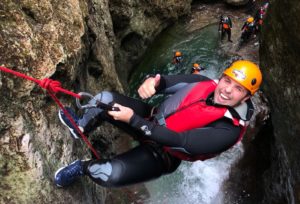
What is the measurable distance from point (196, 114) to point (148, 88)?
603mm

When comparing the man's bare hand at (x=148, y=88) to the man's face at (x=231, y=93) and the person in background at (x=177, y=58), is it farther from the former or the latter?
the person in background at (x=177, y=58)

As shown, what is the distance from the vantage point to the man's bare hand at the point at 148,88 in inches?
148

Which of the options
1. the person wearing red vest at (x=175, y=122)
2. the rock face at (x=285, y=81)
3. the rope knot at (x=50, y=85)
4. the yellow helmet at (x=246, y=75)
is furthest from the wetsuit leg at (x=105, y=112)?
the rock face at (x=285, y=81)

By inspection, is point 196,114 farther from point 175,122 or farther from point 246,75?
point 246,75

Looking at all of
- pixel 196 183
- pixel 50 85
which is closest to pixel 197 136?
pixel 50 85

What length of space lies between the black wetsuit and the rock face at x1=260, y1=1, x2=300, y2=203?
200cm

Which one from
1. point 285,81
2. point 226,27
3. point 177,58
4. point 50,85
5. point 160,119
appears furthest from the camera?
point 226,27

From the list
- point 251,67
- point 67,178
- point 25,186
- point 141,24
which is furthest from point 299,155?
point 141,24

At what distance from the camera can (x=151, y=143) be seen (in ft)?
14.3

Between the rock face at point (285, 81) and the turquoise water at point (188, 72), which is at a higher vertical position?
the rock face at point (285, 81)

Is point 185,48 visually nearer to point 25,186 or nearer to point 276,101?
point 276,101

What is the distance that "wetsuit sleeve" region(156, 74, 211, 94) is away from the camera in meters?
4.10

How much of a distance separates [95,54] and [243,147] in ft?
17.1

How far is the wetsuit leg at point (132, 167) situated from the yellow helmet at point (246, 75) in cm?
126
